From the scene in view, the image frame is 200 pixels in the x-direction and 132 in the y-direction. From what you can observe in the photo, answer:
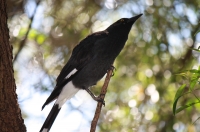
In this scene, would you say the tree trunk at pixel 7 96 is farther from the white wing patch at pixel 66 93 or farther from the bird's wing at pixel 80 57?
the bird's wing at pixel 80 57

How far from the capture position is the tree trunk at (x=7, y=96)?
164cm

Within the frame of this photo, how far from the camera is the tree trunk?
1639 millimetres

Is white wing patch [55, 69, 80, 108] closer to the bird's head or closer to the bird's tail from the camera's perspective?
the bird's tail

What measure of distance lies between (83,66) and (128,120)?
88 cm

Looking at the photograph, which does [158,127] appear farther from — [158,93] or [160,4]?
[160,4]

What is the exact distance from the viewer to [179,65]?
10.8 feet

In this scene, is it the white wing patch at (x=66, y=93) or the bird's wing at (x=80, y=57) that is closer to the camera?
the white wing patch at (x=66, y=93)

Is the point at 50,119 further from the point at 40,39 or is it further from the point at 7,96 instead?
the point at 40,39

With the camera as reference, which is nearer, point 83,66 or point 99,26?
point 83,66

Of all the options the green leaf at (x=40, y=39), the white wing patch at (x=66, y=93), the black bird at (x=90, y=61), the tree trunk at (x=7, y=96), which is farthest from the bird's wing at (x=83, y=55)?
the tree trunk at (x=7, y=96)

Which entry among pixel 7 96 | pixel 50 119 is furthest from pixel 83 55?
pixel 7 96

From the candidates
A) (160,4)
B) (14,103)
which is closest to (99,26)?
(160,4)

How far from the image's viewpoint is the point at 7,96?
1654mm

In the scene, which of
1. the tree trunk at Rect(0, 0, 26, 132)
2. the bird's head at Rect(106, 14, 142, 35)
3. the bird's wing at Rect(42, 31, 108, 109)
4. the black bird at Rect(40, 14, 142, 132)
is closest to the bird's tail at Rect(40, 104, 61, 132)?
the black bird at Rect(40, 14, 142, 132)
